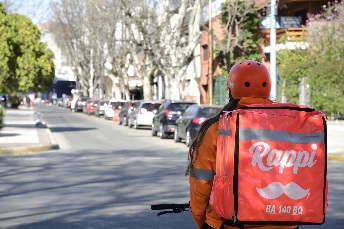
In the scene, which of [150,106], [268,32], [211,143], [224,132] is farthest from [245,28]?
[224,132]

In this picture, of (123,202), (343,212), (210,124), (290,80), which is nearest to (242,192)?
(210,124)

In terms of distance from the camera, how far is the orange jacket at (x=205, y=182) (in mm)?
3904

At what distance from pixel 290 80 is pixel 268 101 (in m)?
31.4

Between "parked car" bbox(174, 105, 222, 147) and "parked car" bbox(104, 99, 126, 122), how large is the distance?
31253 millimetres

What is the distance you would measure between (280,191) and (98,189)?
1068 centimetres

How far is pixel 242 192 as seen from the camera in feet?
12.1

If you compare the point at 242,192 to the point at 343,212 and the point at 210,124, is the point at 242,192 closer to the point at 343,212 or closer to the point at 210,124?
the point at 210,124

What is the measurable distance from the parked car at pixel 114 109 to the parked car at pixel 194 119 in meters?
31.3

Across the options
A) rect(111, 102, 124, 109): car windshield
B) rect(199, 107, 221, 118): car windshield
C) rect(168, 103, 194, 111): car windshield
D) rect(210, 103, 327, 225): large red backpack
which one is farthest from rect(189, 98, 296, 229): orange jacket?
rect(111, 102, 124, 109): car windshield

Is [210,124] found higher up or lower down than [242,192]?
higher up

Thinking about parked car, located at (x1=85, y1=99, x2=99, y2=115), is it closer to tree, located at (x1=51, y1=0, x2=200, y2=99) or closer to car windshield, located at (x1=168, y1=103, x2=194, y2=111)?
tree, located at (x1=51, y1=0, x2=200, y2=99)

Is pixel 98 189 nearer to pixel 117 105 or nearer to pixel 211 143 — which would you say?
pixel 211 143

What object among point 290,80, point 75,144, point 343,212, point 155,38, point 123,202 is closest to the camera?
point 343,212

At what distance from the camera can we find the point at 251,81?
4027mm
